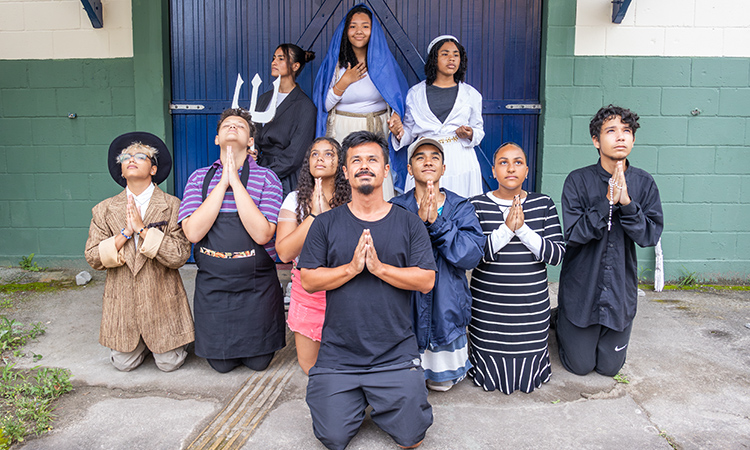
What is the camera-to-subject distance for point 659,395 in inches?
118

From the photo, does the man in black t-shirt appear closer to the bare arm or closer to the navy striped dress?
the bare arm

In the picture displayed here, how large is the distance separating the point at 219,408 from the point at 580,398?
1.91 metres

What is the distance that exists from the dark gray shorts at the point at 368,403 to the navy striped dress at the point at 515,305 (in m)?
0.66

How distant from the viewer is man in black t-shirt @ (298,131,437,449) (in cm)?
249

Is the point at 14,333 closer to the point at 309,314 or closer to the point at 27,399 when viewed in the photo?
the point at 27,399

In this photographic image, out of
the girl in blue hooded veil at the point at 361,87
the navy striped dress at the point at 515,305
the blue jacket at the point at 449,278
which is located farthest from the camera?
the girl in blue hooded veil at the point at 361,87

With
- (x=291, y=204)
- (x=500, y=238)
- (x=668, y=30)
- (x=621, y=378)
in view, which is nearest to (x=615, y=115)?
(x=500, y=238)

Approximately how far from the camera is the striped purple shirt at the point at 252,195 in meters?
3.23

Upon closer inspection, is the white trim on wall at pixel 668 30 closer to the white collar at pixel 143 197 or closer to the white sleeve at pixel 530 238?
the white sleeve at pixel 530 238

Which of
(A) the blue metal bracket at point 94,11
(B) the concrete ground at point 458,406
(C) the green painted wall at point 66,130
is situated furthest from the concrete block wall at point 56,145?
(B) the concrete ground at point 458,406

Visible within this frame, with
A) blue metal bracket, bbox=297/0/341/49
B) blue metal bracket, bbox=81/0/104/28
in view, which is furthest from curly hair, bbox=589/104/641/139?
blue metal bracket, bbox=81/0/104/28

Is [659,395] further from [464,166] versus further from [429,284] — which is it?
[464,166]

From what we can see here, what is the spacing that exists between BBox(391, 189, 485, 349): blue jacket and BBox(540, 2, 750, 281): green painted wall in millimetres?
2265

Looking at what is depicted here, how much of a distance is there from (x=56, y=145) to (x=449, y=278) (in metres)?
4.26
